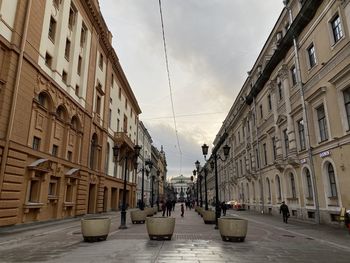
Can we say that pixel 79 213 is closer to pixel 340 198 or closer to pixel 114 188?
pixel 114 188

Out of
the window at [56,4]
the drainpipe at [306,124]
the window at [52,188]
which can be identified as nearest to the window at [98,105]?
the window at [56,4]

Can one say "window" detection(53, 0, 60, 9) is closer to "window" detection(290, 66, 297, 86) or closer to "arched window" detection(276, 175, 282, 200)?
"window" detection(290, 66, 297, 86)

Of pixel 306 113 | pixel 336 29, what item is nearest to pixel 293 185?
pixel 306 113

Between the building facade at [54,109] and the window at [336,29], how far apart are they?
14686 mm

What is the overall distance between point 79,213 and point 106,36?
19102mm

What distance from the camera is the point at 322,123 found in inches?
736

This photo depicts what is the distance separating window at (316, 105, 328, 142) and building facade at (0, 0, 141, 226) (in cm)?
1264

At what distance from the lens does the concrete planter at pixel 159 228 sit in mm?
11117

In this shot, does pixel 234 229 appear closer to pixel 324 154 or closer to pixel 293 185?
pixel 324 154

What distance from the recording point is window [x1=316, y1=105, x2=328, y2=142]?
18.3 meters

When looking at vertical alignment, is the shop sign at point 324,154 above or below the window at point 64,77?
→ below

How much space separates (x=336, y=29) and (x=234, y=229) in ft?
43.8

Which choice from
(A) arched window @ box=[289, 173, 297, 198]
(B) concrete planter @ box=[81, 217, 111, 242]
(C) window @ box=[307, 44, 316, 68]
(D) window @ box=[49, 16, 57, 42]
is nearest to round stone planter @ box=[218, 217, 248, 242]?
(B) concrete planter @ box=[81, 217, 111, 242]

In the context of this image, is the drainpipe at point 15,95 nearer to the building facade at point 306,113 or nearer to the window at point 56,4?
the window at point 56,4
